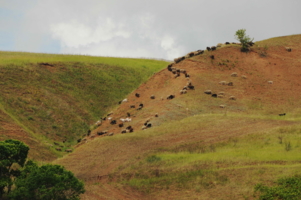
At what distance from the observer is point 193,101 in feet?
162

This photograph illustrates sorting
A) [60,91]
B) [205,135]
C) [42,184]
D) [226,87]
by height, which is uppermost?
[226,87]

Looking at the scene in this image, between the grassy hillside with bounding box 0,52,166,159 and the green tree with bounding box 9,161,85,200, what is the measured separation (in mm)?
17102

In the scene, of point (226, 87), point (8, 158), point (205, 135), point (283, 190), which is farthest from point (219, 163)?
point (226, 87)

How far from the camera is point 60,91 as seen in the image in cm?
6131

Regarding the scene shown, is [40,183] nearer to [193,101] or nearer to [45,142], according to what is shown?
[45,142]

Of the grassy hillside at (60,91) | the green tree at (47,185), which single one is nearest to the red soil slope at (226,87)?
the grassy hillside at (60,91)

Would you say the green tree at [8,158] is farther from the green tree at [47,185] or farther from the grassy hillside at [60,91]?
the grassy hillside at [60,91]

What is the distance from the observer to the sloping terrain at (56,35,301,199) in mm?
29141

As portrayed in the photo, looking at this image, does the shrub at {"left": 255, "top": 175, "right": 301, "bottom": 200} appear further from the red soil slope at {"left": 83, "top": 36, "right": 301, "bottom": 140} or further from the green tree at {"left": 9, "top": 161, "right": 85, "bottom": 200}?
the red soil slope at {"left": 83, "top": 36, "right": 301, "bottom": 140}

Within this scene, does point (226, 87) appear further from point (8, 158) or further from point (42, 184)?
point (42, 184)

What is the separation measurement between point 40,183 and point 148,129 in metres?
17.7

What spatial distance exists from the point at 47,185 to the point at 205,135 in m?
16.5

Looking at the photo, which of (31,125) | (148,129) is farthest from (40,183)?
(31,125)

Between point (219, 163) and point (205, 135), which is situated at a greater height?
point (205, 135)
